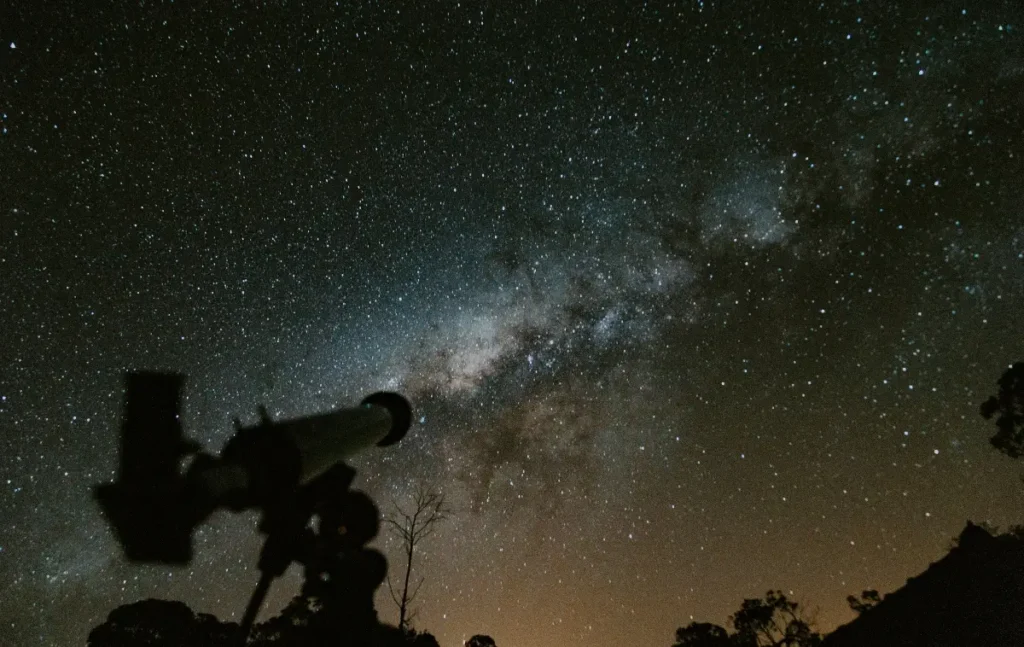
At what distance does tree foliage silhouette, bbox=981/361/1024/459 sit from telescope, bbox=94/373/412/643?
22714 mm

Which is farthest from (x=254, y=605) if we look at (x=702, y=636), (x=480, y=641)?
(x=702, y=636)

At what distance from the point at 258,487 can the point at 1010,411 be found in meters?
24.5

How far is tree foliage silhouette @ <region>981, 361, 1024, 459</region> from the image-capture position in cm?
1903

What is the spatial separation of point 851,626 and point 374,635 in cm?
2743

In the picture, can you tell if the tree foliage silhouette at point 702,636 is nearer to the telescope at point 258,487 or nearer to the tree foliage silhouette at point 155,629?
the tree foliage silhouette at point 155,629

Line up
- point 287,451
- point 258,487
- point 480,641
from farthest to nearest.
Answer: point 480,641, point 287,451, point 258,487

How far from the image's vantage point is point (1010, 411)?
19219 millimetres

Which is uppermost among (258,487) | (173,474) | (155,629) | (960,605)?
(155,629)

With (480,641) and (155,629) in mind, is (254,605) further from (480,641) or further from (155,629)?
(480,641)

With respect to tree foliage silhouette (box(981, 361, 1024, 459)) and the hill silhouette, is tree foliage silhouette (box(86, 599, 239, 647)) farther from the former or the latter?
tree foliage silhouette (box(981, 361, 1024, 459))

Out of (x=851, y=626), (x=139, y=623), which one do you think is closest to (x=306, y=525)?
(x=139, y=623)

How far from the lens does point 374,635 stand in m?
4.21

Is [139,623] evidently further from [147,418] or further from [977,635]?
[977,635]

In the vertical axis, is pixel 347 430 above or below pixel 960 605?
above
